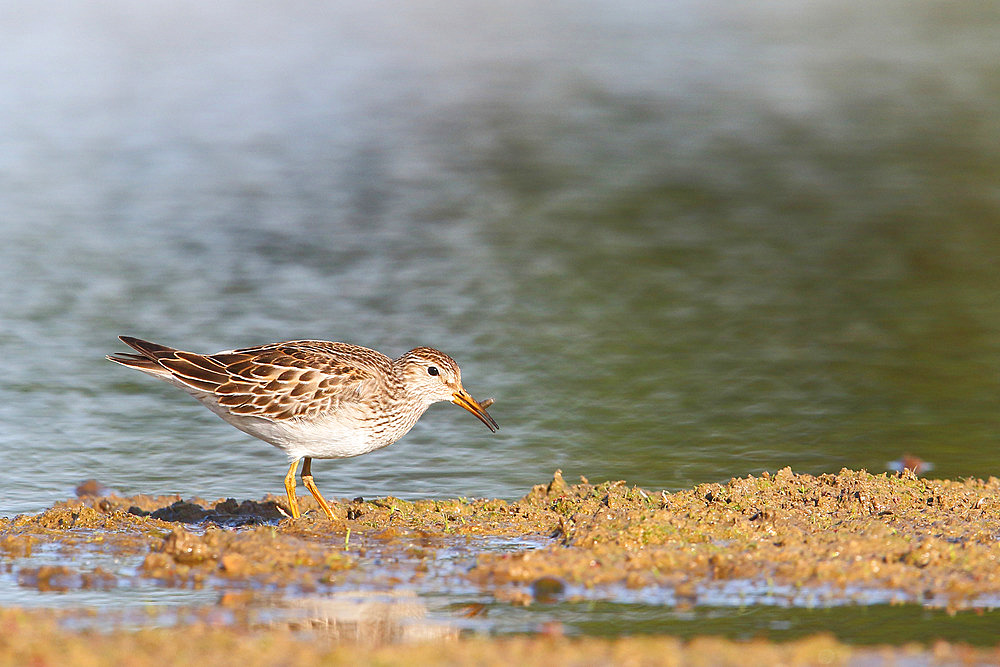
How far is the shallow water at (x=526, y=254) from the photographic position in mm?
12406

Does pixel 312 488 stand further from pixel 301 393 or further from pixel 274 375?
pixel 274 375

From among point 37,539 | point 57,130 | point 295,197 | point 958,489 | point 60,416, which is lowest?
point 37,539

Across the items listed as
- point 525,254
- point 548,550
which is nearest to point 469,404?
point 548,550

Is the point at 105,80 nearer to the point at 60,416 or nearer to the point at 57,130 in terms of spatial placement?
the point at 57,130

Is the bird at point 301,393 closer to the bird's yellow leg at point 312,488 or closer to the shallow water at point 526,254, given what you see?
the bird's yellow leg at point 312,488

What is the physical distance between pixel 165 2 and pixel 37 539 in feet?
164

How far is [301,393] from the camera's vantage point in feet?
33.5

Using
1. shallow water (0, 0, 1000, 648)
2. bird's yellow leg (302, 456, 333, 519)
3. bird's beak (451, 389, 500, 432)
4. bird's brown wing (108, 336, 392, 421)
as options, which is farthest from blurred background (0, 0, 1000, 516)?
bird's brown wing (108, 336, 392, 421)

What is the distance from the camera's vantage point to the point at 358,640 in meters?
7.33

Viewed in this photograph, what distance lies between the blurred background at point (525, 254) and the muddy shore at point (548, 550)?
0.96 meters

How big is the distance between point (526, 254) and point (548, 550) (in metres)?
10.5

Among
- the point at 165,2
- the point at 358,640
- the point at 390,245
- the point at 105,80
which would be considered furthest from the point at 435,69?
the point at 358,640

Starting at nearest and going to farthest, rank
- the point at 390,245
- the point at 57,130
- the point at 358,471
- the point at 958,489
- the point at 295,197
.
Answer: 1. the point at 958,489
2. the point at 358,471
3. the point at 390,245
4. the point at 295,197
5. the point at 57,130

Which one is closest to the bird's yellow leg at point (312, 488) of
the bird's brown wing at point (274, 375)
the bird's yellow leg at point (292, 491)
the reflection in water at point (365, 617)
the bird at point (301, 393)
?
the bird at point (301, 393)
